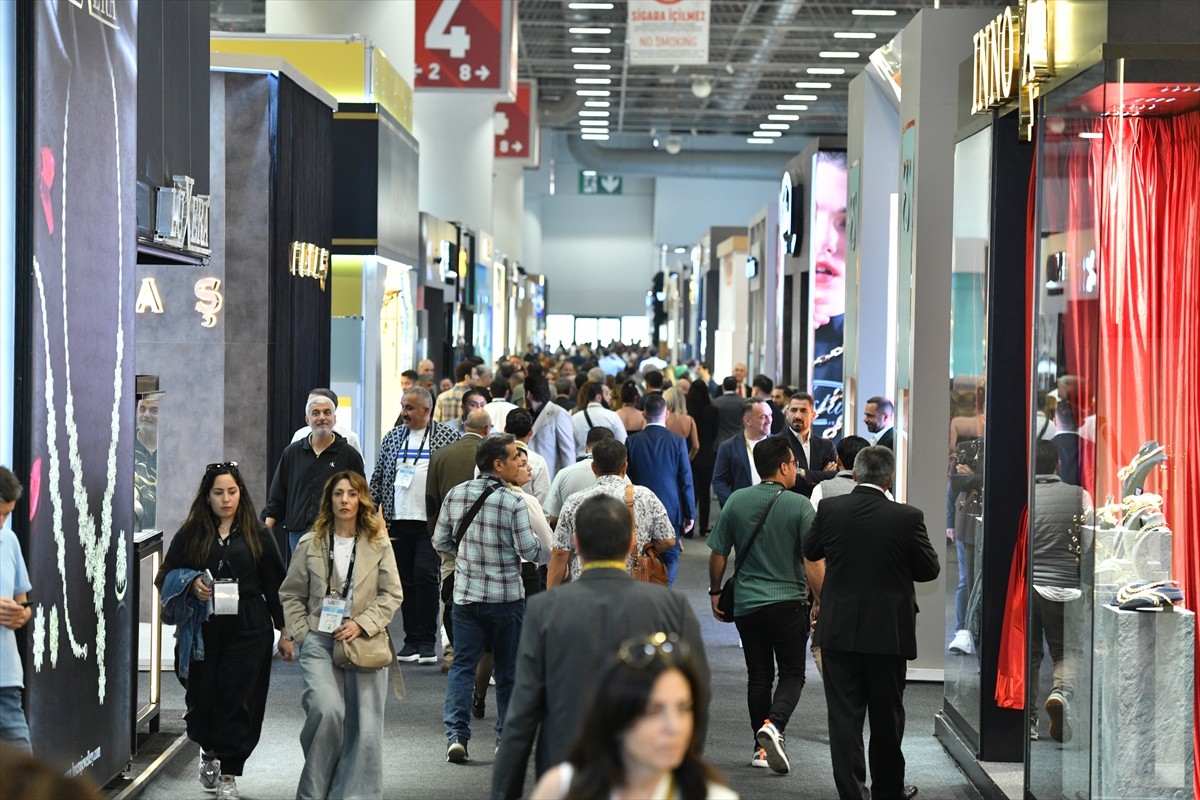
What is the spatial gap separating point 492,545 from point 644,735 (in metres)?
3.75

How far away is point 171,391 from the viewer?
871 cm

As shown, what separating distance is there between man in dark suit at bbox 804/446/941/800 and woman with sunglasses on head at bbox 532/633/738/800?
2.98 metres

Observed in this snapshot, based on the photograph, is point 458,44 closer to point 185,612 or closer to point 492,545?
point 492,545

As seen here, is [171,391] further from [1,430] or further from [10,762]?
[10,762]

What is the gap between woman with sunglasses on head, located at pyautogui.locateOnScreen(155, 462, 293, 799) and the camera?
560 centimetres

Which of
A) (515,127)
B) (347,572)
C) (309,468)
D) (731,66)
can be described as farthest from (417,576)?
(731,66)

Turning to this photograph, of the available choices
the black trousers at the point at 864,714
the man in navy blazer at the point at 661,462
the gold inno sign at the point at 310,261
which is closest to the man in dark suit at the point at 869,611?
the black trousers at the point at 864,714

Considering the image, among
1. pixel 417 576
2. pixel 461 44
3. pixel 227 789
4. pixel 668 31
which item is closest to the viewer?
pixel 227 789

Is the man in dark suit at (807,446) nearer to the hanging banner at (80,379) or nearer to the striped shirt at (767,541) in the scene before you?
the striped shirt at (767,541)

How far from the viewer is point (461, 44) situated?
54.3ft

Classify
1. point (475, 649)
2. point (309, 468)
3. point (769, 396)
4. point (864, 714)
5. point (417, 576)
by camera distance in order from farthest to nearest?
1. point (769, 396)
2. point (417, 576)
3. point (309, 468)
4. point (475, 649)
5. point (864, 714)

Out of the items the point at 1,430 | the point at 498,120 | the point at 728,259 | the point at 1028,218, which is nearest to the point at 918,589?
the point at 1028,218

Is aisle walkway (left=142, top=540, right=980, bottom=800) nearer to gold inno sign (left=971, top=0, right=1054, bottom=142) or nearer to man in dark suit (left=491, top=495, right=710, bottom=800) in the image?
man in dark suit (left=491, top=495, right=710, bottom=800)

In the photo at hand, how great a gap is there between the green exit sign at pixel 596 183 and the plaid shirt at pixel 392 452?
4058 cm
